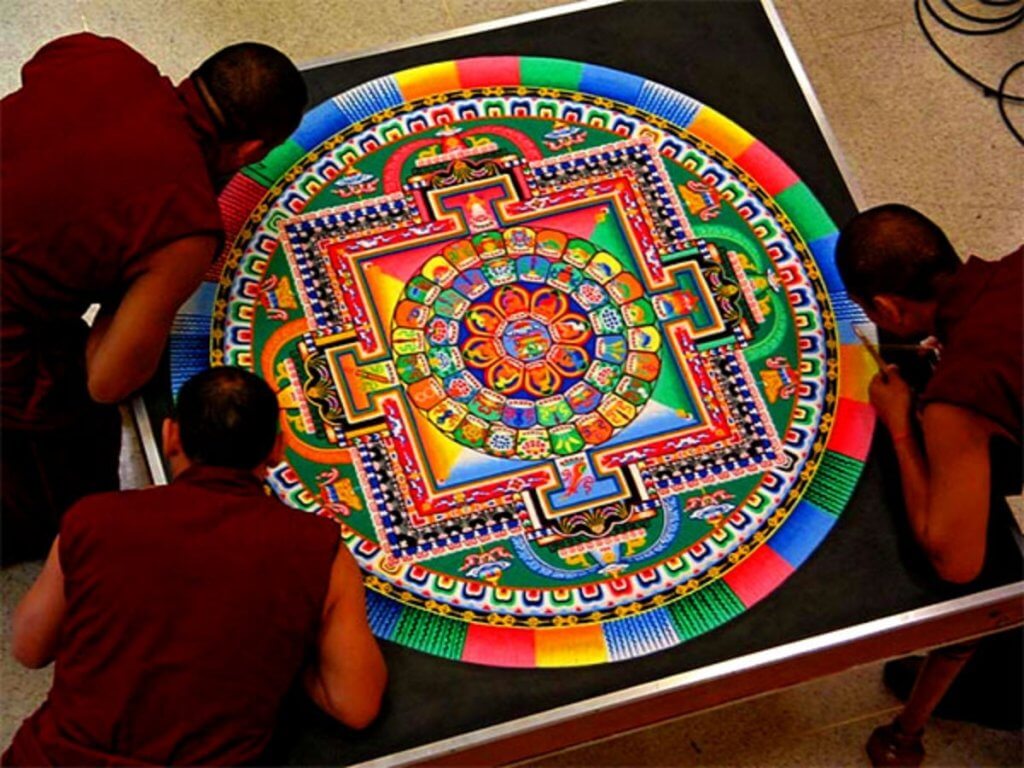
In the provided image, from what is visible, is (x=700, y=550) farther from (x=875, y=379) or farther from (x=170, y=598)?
(x=170, y=598)

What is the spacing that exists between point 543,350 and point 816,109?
767mm

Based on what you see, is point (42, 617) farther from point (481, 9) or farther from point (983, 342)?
point (481, 9)

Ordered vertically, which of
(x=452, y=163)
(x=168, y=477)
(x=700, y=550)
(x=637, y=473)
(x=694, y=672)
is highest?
(x=452, y=163)

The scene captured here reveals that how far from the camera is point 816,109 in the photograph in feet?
9.44

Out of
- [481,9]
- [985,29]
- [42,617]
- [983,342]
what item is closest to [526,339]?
[983,342]

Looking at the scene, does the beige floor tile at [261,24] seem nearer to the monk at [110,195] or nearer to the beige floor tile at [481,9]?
the beige floor tile at [481,9]

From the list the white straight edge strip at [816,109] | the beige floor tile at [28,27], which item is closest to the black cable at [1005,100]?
the white straight edge strip at [816,109]

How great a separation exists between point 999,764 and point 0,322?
2.10m

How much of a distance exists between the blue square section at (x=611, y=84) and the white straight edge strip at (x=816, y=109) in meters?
0.31

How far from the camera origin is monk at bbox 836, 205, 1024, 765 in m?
2.30

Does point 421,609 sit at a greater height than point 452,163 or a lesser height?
lesser

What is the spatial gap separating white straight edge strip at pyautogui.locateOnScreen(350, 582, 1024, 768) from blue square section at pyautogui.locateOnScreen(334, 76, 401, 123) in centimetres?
125

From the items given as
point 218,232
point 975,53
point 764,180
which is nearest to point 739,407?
point 764,180

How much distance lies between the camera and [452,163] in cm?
282
